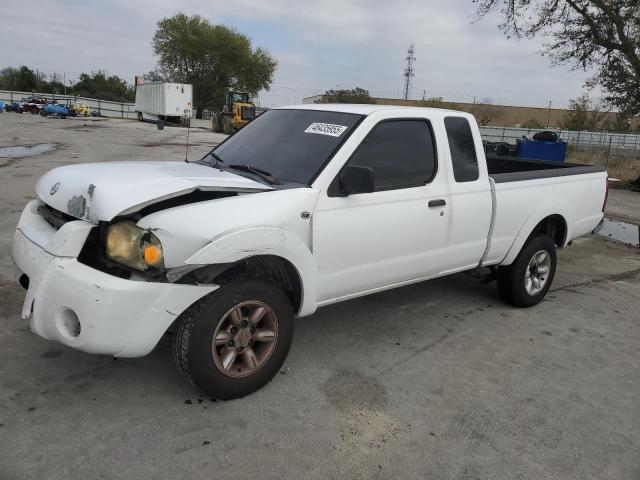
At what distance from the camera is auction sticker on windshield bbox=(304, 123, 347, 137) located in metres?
3.77

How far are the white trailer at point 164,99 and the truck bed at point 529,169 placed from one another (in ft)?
111

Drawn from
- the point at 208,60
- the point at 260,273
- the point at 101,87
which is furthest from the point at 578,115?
the point at 101,87

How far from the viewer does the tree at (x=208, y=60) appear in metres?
67.4

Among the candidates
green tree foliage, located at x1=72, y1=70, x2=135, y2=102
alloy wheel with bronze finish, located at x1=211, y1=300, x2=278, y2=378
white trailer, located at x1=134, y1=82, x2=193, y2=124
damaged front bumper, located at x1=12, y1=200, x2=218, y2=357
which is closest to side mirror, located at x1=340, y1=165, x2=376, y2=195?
alloy wheel with bronze finish, located at x1=211, y1=300, x2=278, y2=378

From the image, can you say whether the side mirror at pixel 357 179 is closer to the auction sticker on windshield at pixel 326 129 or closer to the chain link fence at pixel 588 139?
the auction sticker on windshield at pixel 326 129

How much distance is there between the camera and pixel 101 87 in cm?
9012

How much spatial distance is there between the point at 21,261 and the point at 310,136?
205 cm

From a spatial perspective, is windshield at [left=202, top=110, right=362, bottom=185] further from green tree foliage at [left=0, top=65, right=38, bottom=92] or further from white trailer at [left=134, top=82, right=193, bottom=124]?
green tree foliage at [left=0, top=65, right=38, bottom=92]

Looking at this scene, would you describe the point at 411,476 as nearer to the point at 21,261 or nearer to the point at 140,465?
the point at 140,465

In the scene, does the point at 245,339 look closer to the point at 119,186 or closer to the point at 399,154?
the point at 119,186

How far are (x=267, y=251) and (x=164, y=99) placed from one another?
40.9 m

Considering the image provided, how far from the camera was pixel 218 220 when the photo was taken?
9.68ft

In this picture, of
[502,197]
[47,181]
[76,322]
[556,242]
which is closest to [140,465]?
[76,322]

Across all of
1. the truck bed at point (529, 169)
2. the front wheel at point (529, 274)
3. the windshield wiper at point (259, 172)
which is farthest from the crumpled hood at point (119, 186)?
the front wheel at point (529, 274)
